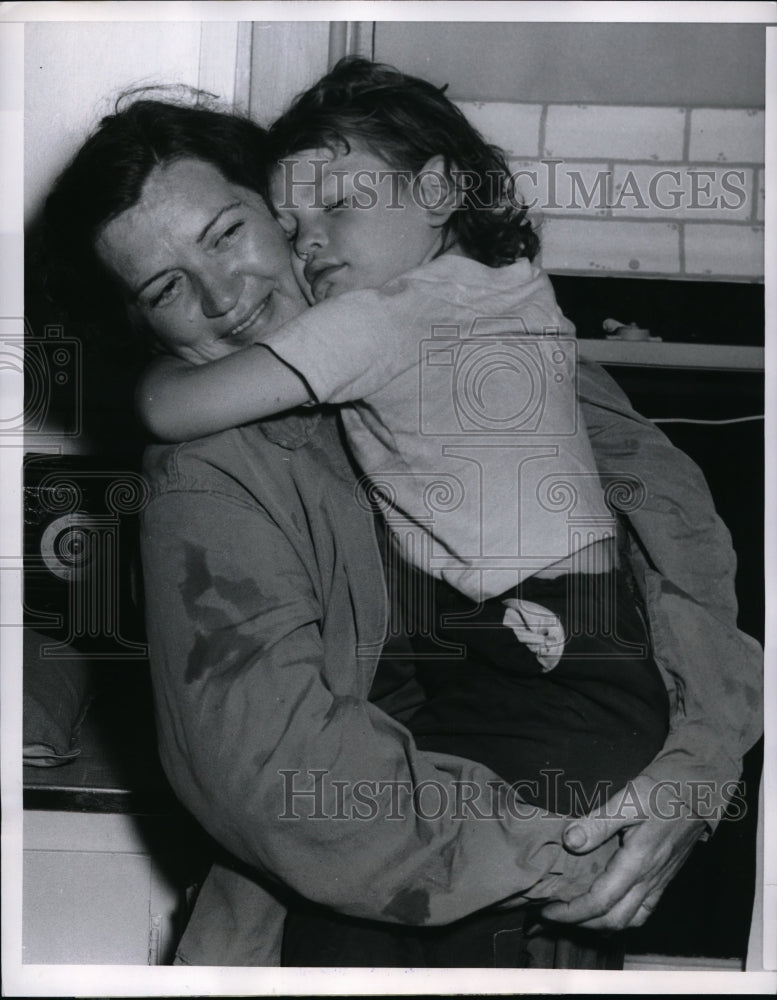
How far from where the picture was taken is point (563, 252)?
99 cm

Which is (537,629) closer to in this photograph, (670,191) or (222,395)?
(222,395)

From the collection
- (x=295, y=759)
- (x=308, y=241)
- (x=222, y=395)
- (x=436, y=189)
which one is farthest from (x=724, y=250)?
(x=295, y=759)

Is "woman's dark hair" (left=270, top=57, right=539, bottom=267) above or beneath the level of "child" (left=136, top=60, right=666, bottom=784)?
above

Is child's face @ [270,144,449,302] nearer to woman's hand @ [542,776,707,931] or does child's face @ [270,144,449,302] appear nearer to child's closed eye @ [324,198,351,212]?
child's closed eye @ [324,198,351,212]

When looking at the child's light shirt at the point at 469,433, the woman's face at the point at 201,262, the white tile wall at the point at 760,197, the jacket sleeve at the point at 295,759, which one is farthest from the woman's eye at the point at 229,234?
the white tile wall at the point at 760,197

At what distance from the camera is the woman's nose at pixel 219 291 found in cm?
89

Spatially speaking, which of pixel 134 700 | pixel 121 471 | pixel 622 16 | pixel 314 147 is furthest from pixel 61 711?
pixel 622 16

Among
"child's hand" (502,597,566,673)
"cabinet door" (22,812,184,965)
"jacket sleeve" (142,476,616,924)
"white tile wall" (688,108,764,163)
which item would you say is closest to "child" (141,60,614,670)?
"child's hand" (502,597,566,673)

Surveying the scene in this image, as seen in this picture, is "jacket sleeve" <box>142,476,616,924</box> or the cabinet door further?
the cabinet door

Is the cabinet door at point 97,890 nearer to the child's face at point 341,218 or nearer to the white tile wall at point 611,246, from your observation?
the child's face at point 341,218

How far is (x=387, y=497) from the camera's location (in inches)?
36.2

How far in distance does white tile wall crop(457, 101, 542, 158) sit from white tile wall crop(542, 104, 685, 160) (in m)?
0.01

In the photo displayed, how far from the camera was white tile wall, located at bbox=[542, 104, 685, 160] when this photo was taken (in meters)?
0.98

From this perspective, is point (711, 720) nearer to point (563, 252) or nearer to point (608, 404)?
point (608, 404)
